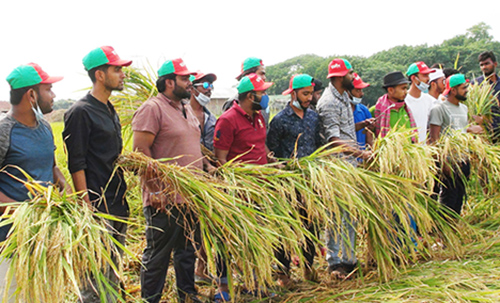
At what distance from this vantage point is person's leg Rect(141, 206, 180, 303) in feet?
9.96

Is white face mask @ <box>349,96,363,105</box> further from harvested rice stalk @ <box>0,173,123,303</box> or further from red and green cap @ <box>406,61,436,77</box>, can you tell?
harvested rice stalk @ <box>0,173,123,303</box>

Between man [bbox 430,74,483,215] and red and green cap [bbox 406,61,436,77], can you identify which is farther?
red and green cap [bbox 406,61,436,77]

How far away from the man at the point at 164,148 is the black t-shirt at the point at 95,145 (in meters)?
0.17

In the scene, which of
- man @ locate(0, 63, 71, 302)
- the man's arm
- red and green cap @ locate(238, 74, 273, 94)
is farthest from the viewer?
red and green cap @ locate(238, 74, 273, 94)

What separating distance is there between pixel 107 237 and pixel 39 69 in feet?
3.63

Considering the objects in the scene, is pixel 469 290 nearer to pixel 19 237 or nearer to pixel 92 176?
pixel 92 176

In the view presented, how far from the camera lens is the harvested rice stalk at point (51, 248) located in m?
1.94

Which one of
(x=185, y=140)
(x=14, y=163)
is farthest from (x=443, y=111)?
(x=14, y=163)

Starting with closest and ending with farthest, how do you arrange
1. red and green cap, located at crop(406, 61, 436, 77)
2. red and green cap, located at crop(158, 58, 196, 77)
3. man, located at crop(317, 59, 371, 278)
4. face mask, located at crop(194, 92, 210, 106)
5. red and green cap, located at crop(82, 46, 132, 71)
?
red and green cap, located at crop(82, 46, 132, 71)
red and green cap, located at crop(158, 58, 196, 77)
man, located at crop(317, 59, 371, 278)
face mask, located at crop(194, 92, 210, 106)
red and green cap, located at crop(406, 61, 436, 77)

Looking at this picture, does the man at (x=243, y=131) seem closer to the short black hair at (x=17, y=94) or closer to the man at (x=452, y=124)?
the short black hair at (x=17, y=94)

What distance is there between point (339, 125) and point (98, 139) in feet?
6.94

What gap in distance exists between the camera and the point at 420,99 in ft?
15.8

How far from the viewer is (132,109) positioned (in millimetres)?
3797

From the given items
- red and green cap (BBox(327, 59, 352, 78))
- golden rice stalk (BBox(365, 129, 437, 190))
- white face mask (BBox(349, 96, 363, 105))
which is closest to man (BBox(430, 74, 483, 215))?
white face mask (BBox(349, 96, 363, 105))
